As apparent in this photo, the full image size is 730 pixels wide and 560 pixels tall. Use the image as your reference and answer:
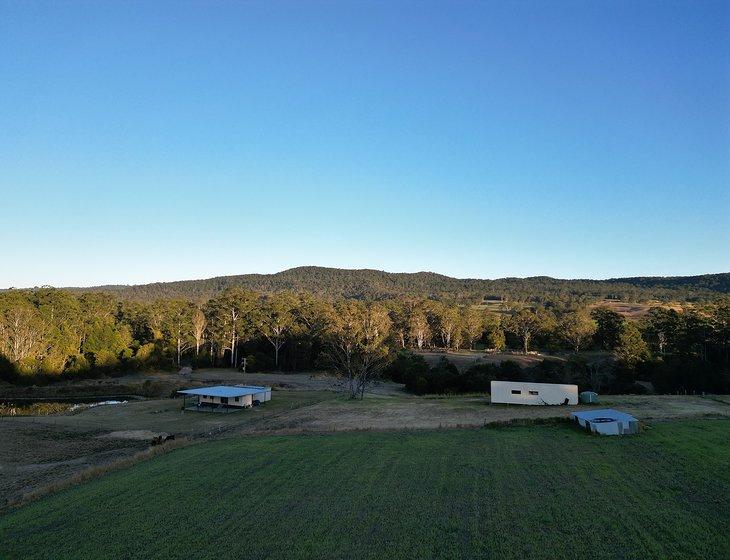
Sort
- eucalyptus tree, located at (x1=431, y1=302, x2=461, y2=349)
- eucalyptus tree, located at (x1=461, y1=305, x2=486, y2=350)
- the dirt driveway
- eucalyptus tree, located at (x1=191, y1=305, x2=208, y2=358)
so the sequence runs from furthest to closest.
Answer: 1. eucalyptus tree, located at (x1=461, y1=305, x2=486, y2=350)
2. eucalyptus tree, located at (x1=431, y1=302, x2=461, y2=349)
3. eucalyptus tree, located at (x1=191, y1=305, x2=208, y2=358)
4. the dirt driveway

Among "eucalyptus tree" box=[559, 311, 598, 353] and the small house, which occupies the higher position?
"eucalyptus tree" box=[559, 311, 598, 353]

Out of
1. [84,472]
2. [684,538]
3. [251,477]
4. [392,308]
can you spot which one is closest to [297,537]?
[251,477]

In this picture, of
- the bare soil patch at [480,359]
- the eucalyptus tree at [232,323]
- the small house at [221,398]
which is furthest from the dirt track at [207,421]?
the eucalyptus tree at [232,323]

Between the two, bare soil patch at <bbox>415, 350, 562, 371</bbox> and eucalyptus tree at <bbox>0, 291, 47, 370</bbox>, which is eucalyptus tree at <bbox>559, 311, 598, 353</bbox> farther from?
eucalyptus tree at <bbox>0, 291, 47, 370</bbox>

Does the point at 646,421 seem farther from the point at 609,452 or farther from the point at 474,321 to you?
the point at 474,321

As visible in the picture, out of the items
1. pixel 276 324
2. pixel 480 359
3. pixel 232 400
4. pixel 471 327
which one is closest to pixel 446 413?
pixel 232 400

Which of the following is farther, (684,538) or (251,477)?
(251,477)

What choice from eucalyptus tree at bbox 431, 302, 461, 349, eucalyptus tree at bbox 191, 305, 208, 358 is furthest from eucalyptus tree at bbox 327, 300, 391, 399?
eucalyptus tree at bbox 431, 302, 461, 349
